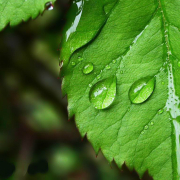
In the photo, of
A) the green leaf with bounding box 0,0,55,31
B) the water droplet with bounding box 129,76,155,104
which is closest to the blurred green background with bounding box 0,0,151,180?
the green leaf with bounding box 0,0,55,31

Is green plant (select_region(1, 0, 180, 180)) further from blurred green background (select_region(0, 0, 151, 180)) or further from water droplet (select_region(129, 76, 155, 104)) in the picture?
blurred green background (select_region(0, 0, 151, 180))

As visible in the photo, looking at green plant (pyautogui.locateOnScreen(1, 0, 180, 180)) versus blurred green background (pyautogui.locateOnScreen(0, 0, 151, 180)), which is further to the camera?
blurred green background (pyautogui.locateOnScreen(0, 0, 151, 180))

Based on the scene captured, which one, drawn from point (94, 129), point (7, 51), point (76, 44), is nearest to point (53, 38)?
point (7, 51)

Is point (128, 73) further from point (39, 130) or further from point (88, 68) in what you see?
point (39, 130)

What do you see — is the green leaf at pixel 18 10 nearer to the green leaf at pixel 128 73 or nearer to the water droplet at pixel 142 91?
the green leaf at pixel 128 73

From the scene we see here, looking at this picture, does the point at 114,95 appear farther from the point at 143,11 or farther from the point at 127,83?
the point at 143,11

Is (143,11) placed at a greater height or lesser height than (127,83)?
greater
